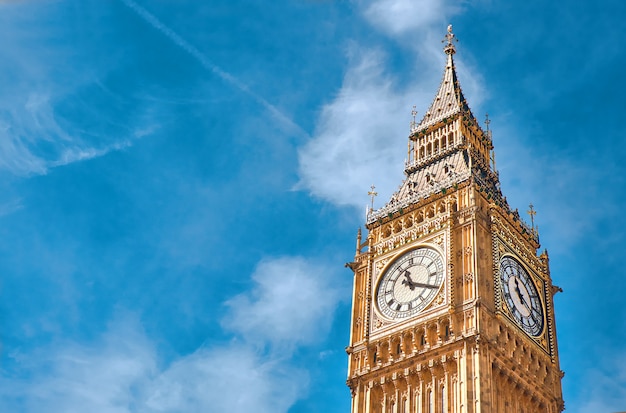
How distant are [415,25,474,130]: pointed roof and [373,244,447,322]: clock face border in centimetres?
1756

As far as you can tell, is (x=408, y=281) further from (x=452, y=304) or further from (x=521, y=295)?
(x=521, y=295)

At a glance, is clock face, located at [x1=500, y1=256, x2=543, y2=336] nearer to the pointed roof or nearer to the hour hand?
the hour hand

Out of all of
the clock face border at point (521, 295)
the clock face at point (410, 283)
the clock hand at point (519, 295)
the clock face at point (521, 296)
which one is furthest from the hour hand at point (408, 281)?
the clock hand at point (519, 295)

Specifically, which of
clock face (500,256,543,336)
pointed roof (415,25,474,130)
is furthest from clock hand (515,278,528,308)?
pointed roof (415,25,474,130)

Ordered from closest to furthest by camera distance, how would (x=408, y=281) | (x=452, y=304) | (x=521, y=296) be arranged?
(x=452, y=304)
(x=408, y=281)
(x=521, y=296)

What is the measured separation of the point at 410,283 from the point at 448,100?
23.4 metres

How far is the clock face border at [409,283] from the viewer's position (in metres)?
75.9

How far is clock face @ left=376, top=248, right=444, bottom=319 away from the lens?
249 ft

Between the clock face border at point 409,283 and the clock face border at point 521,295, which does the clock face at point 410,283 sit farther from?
the clock face border at point 521,295

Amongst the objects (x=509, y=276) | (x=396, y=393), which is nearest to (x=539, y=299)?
(x=509, y=276)

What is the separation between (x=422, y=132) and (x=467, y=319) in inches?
992

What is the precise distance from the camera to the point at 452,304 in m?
73.1

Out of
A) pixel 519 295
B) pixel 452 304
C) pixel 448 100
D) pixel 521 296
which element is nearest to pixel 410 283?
pixel 452 304

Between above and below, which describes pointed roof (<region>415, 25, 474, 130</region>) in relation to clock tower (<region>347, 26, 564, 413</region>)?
above
